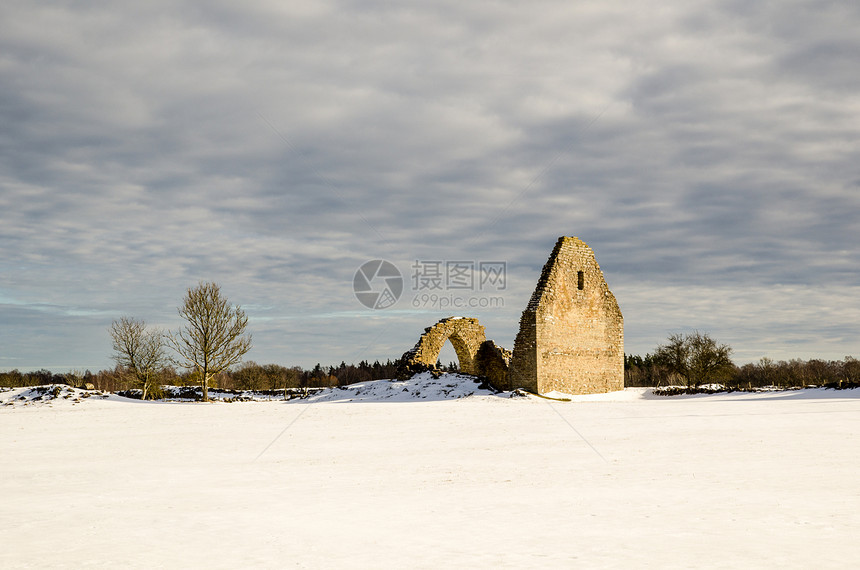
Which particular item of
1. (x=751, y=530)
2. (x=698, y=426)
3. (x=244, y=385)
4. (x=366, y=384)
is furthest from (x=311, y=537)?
(x=244, y=385)

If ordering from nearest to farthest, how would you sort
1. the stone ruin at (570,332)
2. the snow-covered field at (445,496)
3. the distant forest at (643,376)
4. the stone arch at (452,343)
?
the snow-covered field at (445,496) → the stone ruin at (570,332) → the stone arch at (452,343) → the distant forest at (643,376)

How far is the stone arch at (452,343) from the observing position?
103 ft

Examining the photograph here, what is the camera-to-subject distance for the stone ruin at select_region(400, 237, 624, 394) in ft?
80.2

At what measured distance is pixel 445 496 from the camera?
278 inches

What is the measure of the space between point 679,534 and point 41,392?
2944 centimetres

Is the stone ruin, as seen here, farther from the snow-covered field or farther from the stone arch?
the snow-covered field

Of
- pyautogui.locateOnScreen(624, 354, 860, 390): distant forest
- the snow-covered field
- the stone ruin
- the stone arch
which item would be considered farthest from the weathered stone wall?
pyautogui.locateOnScreen(624, 354, 860, 390): distant forest

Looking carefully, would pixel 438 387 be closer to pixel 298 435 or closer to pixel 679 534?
pixel 298 435

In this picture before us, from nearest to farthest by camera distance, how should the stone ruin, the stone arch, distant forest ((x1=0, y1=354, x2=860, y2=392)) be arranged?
the stone ruin, the stone arch, distant forest ((x1=0, y1=354, x2=860, y2=392))

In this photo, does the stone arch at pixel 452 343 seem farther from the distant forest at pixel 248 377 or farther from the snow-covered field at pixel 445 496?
the snow-covered field at pixel 445 496

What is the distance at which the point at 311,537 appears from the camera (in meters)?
5.57

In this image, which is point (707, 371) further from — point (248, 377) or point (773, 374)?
point (248, 377)

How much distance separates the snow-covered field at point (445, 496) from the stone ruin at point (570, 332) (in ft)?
33.1

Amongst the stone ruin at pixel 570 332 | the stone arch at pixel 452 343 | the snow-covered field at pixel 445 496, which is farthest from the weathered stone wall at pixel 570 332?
the snow-covered field at pixel 445 496
